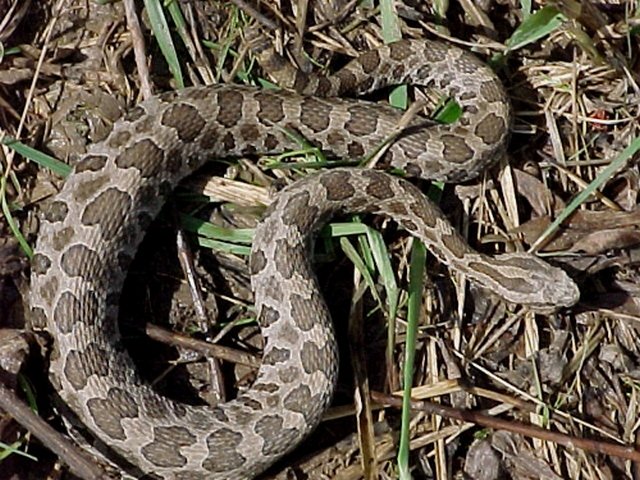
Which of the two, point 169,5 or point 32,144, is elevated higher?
point 169,5

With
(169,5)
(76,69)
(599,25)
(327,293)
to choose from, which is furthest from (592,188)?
(76,69)

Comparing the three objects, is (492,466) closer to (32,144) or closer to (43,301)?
(43,301)

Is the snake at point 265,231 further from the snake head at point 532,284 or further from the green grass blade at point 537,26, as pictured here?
the green grass blade at point 537,26

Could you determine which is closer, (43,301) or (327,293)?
(43,301)

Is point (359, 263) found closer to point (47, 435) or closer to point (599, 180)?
point (599, 180)

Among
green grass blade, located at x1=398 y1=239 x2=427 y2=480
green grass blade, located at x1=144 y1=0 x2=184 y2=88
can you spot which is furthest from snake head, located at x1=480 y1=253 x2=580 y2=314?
green grass blade, located at x1=144 y1=0 x2=184 y2=88

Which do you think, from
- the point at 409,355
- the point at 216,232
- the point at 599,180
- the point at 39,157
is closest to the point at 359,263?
the point at 409,355

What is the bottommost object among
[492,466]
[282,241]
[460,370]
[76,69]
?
[492,466]

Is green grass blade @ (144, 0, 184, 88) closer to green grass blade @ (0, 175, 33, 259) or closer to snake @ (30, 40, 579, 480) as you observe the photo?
snake @ (30, 40, 579, 480)
